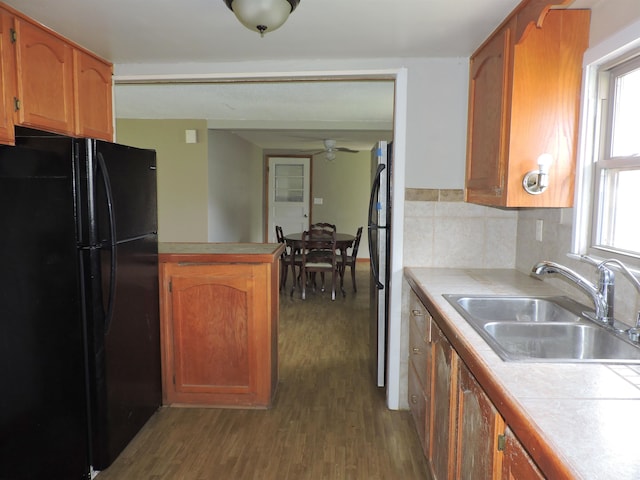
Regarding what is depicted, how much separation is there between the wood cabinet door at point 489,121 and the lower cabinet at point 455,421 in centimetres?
63

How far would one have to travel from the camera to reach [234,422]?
2627mm

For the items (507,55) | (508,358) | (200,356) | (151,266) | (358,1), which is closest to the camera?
(508,358)

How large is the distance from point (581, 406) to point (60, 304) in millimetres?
1918

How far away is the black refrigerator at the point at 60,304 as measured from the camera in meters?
1.90

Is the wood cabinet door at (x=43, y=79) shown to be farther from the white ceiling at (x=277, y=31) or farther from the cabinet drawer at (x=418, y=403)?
the cabinet drawer at (x=418, y=403)

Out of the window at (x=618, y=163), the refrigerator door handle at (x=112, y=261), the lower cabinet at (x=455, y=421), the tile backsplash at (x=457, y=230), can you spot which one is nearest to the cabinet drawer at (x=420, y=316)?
the lower cabinet at (x=455, y=421)

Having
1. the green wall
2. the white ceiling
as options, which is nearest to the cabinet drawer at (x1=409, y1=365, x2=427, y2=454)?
the white ceiling

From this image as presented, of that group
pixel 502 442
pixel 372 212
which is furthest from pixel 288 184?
pixel 502 442

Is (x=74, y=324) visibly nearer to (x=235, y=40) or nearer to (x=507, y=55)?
(x=235, y=40)

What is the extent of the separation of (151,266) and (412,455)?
167 centimetres

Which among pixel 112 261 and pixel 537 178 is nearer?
pixel 537 178

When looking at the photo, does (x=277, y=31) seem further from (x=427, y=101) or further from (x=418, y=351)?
(x=418, y=351)

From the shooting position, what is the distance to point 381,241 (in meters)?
2.85

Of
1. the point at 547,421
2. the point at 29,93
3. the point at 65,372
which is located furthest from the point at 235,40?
the point at 547,421
